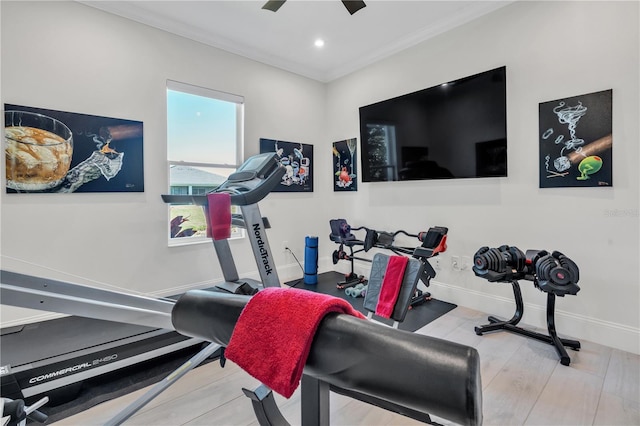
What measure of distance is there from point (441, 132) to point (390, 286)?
6.92ft

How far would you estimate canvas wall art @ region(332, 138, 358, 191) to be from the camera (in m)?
4.15

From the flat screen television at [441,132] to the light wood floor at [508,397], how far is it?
154 cm

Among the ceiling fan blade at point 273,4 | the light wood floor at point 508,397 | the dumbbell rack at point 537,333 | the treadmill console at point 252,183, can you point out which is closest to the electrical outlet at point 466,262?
the dumbbell rack at point 537,333

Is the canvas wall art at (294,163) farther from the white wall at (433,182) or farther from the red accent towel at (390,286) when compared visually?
the red accent towel at (390,286)

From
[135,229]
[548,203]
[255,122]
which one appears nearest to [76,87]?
[135,229]

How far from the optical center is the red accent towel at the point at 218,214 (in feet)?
6.63

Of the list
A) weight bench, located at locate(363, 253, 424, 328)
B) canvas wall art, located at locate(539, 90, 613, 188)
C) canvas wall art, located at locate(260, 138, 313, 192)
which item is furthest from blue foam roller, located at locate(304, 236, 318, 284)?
canvas wall art, located at locate(539, 90, 613, 188)

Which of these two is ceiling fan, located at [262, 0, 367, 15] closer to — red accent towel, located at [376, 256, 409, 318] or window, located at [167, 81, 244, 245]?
window, located at [167, 81, 244, 245]

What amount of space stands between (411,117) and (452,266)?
165 centimetres

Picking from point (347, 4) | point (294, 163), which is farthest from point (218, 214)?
point (294, 163)

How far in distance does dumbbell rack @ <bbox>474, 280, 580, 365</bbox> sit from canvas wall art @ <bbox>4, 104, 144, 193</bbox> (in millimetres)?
→ 3385

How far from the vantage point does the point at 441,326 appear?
2.67 metres

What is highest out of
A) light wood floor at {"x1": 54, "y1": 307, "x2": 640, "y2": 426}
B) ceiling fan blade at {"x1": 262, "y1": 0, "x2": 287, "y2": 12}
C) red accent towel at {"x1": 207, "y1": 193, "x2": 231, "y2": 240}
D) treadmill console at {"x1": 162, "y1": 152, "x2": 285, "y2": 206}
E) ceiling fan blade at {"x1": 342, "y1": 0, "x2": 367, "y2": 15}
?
ceiling fan blade at {"x1": 262, "y1": 0, "x2": 287, "y2": 12}

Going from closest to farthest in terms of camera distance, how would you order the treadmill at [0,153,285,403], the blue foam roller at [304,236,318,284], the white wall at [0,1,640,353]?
the treadmill at [0,153,285,403] → the white wall at [0,1,640,353] → the blue foam roller at [304,236,318,284]
